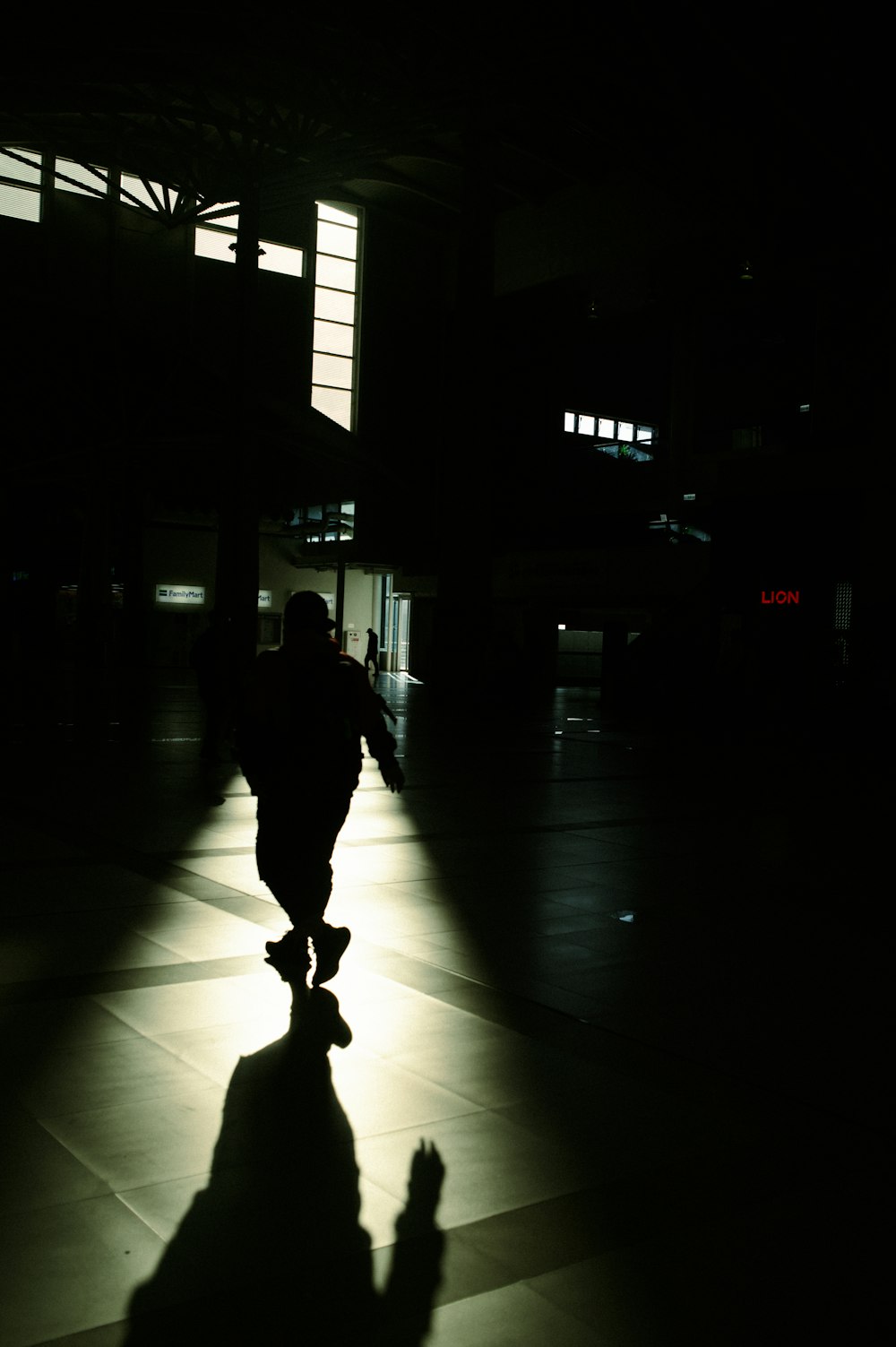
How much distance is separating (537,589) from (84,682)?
14213 millimetres

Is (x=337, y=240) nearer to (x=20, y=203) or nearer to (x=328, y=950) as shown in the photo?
(x=20, y=203)

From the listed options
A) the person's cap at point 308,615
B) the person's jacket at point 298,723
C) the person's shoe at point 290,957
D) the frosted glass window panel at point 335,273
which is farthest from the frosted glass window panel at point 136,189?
the person's shoe at point 290,957

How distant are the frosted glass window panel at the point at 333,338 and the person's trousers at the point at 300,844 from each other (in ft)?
148

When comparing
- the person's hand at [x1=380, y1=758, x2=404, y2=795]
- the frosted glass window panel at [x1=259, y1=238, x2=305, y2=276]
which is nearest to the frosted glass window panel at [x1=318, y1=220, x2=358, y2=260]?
the frosted glass window panel at [x1=259, y1=238, x2=305, y2=276]

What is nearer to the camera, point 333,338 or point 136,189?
point 136,189

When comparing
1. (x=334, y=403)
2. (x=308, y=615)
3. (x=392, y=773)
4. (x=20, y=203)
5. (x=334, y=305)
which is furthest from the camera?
(x=334, y=305)

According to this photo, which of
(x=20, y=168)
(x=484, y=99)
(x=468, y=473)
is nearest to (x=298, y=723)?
(x=468, y=473)

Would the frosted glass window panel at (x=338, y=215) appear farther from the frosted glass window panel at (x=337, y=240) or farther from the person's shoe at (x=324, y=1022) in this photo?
the person's shoe at (x=324, y=1022)

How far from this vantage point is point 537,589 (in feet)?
125

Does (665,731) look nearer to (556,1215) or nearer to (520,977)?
(520,977)

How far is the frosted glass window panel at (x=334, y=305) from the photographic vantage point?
4838 cm

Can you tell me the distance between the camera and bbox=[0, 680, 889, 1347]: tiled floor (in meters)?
2.85

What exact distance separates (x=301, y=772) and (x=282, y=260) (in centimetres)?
4476

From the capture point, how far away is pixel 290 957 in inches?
216
